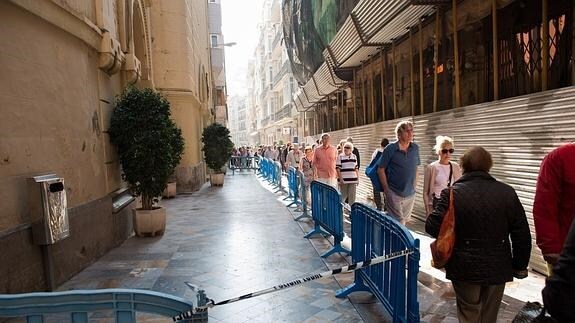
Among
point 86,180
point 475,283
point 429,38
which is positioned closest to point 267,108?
point 429,38

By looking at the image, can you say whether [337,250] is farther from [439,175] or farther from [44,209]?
[44,209]

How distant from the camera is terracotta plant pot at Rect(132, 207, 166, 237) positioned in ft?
26.1

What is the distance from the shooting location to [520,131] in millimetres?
5426

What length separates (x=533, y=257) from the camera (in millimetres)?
5227

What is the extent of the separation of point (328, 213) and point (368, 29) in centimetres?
591

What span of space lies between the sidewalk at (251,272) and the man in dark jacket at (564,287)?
2379mm

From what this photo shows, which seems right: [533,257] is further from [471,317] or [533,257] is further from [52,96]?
[52,96]

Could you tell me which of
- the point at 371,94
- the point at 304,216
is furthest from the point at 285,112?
the point at 304,216

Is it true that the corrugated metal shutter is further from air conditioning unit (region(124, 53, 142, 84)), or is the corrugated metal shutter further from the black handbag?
air conditioning unit (region(124, 53, 142, 84))

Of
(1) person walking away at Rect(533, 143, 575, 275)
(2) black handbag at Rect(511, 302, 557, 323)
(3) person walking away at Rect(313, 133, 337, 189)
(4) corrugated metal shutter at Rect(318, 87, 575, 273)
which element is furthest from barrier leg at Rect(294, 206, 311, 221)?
(2) black handbag at Rect(511, 302, 557, 323)

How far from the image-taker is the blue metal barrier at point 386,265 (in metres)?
3.17

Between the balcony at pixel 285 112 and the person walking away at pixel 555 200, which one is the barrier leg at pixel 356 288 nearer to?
the person walking away at pixel 555 200

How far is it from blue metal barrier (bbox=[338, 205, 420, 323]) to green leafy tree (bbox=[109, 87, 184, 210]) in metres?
4.32

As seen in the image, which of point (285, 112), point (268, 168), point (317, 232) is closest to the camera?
point (317, 232)
